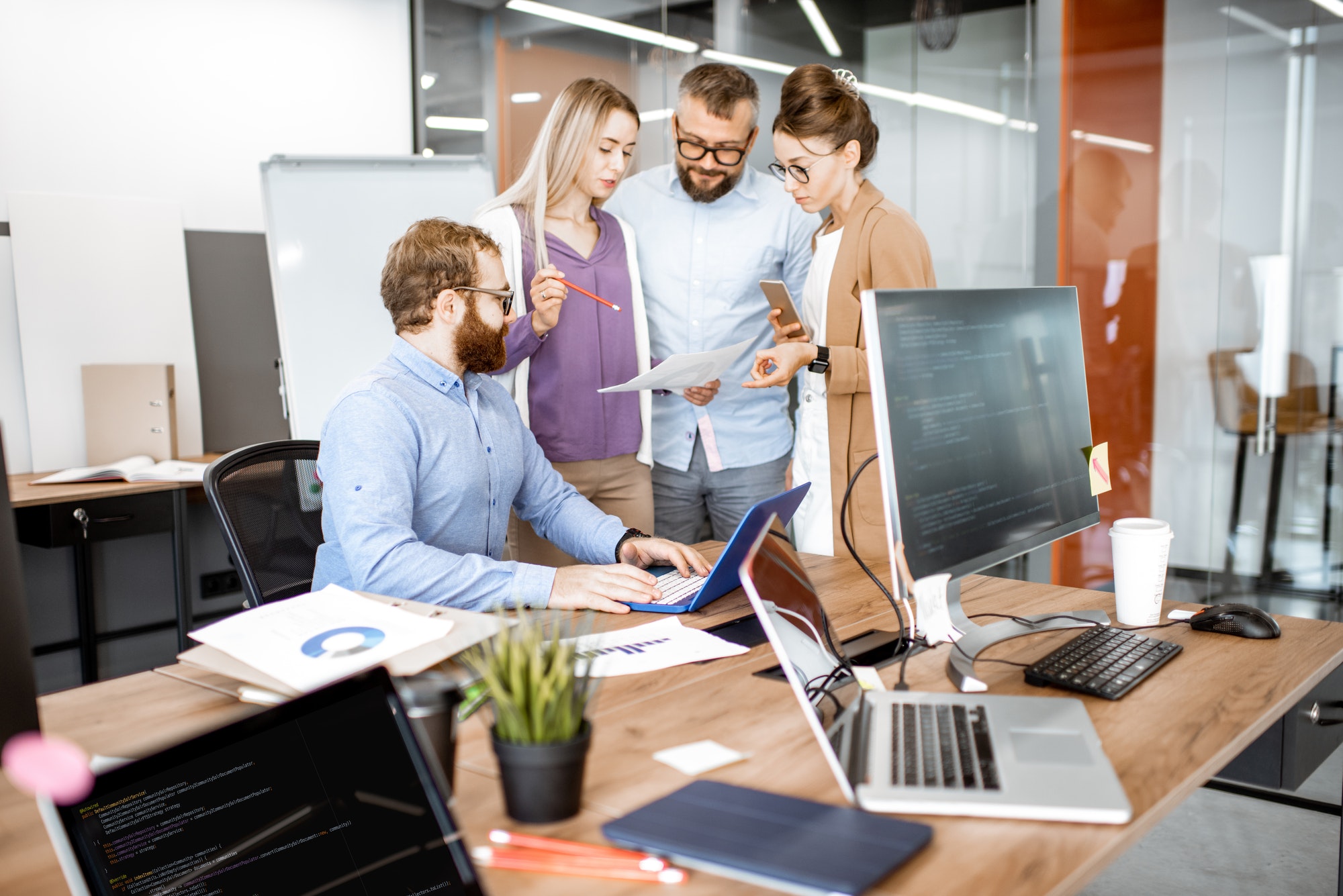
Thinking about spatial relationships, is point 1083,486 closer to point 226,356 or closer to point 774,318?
point 774,318

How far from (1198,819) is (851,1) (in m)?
3.04

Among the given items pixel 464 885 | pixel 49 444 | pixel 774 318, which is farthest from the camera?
pixel 49 444

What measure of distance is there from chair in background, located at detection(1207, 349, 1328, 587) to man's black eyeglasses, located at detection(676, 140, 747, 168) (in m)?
1.98

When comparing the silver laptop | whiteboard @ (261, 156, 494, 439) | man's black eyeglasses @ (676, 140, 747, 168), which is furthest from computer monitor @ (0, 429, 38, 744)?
whiteboard @ (261, 156, 494, 439)

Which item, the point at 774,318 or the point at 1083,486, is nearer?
the point at 1083,486

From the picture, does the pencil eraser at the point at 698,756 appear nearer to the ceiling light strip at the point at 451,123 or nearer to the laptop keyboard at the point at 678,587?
the laptop keyboard at the point at 678,587

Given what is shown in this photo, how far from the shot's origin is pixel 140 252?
363cm

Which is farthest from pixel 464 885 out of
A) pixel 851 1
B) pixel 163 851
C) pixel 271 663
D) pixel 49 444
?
pixel 851 1

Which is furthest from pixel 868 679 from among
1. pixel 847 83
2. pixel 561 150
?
pixel 561 150

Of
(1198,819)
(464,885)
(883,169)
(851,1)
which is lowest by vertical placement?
(1198,819)

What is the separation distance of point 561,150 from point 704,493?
0.97 metres

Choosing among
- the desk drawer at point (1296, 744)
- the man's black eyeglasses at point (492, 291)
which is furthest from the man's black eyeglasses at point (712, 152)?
the desk drawer at point (1296, 744)

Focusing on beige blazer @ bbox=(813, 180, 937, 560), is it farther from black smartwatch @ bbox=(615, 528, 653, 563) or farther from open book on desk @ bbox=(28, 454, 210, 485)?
open book on desk @ bbox=(28, 454, 210, 485)

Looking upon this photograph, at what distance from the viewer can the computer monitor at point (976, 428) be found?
1.22 meters
